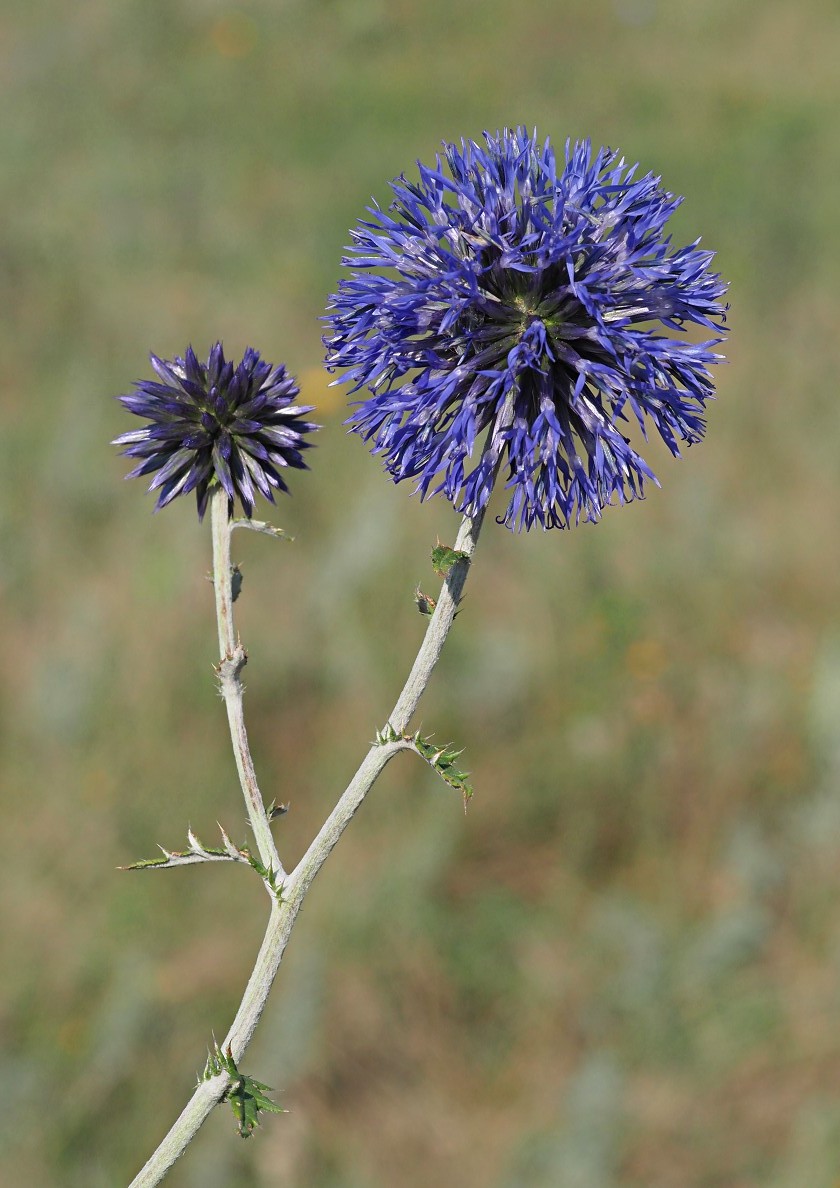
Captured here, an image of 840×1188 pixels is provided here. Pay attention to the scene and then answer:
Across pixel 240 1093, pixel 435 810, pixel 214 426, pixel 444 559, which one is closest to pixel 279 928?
pixel 240 1093

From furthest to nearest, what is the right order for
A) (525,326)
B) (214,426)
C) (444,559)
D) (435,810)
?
1. (435,810)
2. (214,426)
3. (525,326)
4. (444,559)

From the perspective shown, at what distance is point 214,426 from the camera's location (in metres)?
2.70

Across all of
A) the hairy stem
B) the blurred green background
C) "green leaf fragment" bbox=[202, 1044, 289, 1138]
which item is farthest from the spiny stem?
the blurred green background

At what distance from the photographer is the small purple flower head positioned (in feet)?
8.75

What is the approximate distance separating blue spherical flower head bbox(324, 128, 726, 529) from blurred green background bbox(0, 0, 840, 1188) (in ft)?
12.6

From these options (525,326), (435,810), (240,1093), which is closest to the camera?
(240,1093)

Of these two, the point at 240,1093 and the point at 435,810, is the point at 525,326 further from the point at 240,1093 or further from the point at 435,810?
the point at 435,810

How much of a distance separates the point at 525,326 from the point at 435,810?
474 cm

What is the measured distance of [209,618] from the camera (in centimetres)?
773

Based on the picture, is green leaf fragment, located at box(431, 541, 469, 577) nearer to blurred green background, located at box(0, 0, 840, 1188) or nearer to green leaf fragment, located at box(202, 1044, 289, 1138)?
green leaf fragment, located at box(202, 1044, 289, 1138)

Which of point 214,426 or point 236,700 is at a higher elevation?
point 214,426

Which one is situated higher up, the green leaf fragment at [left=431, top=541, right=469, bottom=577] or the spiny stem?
the green leaf fragment at [left=431, top=541, right=469, bottom=577]

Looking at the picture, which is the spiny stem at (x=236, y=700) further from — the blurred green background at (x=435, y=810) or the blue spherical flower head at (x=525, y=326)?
the blurred green background at (x=435, y=810)

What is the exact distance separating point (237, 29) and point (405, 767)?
16.7 metres
